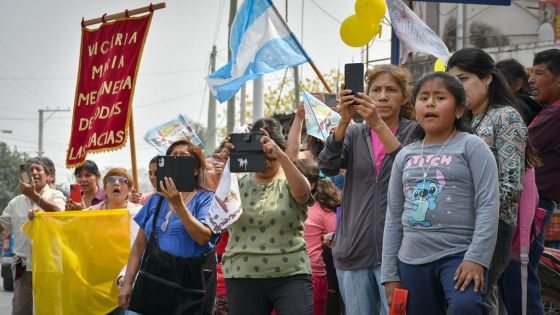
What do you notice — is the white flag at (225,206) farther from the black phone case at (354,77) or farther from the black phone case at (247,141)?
the black phone case at (354,77)

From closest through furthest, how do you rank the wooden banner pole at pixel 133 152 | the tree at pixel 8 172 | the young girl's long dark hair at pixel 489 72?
the young girl's long dark hair at pixel 489 72
the wooden banner pole at pixel 133 152
the tree at pixel 8 172

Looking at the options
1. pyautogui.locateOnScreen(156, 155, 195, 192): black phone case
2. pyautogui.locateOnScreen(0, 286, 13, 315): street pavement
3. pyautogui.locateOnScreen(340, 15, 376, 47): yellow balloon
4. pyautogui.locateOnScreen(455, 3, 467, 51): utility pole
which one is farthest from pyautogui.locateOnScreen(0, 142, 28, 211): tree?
pyautogui.locateOnScreen(156, 155, 195, 192): black phone case

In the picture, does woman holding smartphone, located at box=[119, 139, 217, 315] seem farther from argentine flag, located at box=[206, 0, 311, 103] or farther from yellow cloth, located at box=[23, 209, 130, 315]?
argentine flag, located at box=[206, 0, 311, 103]

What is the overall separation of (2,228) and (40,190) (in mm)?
598

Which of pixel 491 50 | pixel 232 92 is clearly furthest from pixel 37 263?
pixel 491 50

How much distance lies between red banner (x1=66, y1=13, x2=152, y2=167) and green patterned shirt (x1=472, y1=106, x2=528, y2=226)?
511 centimetres

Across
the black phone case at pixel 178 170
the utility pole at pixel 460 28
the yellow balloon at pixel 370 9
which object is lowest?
the black phone case at pixel 178 170

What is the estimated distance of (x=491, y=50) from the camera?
102ft

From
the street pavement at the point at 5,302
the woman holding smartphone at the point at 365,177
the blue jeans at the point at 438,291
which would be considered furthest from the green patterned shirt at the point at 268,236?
the street pavement at the point at 5,302

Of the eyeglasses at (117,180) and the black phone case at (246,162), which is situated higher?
the black phone case at (246,162)

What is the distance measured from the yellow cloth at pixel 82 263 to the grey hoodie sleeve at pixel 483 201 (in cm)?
A: 472

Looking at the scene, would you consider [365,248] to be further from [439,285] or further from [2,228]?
[2,228]

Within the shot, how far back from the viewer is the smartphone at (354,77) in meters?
5.64

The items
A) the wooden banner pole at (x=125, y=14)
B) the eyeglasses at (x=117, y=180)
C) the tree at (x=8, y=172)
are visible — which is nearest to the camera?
the eyeglasses at (x=117, y=180)
